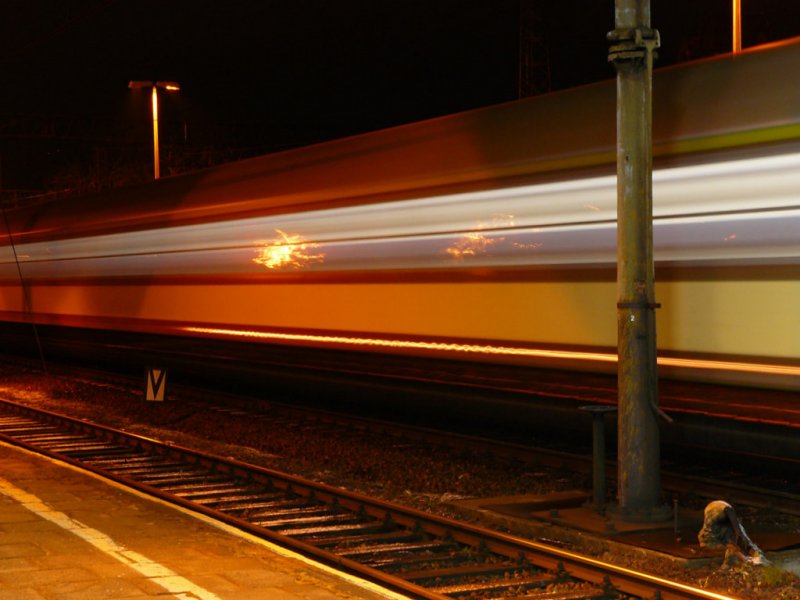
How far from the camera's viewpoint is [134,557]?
6.23m

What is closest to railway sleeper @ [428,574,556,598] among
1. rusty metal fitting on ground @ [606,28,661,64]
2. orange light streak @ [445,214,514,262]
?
rusty metal fitting on ground @ [606,28,661,64]

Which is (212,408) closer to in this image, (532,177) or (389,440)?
(389,440)

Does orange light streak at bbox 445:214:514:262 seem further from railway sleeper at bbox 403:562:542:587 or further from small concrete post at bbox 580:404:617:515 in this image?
railway sleeper at bbox 403:562:542:587

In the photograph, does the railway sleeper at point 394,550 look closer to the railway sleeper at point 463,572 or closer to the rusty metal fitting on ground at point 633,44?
the railway sleeper at point 463,572

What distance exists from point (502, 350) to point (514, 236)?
89cm

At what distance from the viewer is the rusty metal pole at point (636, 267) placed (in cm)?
701

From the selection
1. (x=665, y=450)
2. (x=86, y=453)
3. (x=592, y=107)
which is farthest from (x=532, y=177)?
(x=86, y=453)

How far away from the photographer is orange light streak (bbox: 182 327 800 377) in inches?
271

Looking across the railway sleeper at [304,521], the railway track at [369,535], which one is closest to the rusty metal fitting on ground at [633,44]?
the railway track at [369,535]

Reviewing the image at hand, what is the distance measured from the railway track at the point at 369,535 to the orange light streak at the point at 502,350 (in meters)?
1.69

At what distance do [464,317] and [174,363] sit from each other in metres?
6.76

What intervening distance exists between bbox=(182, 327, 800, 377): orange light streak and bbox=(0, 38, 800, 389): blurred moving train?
0.05 feet

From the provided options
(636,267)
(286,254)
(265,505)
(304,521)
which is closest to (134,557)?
(304,521)

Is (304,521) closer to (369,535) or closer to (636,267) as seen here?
(369,535)
